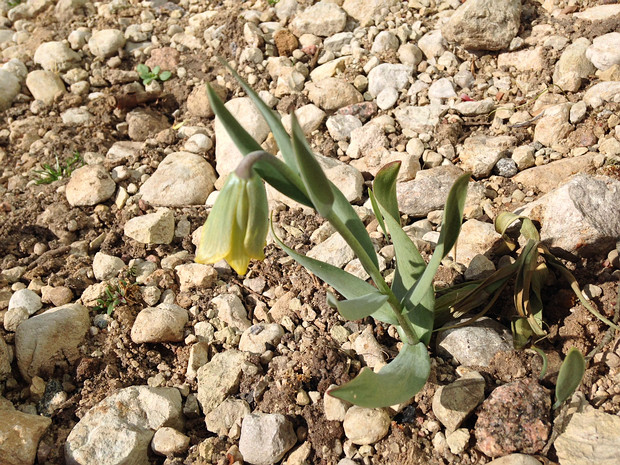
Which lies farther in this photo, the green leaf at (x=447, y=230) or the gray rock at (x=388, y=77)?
the gray rock at (x=388, y=77)

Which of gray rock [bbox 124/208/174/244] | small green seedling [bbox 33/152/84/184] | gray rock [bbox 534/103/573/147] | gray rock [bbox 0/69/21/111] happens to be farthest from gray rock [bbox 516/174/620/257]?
gray rock [bbox 0/69/21/111]

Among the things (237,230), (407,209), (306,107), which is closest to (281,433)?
(237,230)

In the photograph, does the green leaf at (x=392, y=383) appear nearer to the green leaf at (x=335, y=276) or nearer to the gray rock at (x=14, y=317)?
the green leaf at (x=335, y=276)

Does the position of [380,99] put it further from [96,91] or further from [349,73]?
[96,91]

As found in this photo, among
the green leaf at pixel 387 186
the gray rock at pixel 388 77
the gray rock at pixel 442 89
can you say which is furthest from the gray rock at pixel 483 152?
the green leaf at pixel 387 186

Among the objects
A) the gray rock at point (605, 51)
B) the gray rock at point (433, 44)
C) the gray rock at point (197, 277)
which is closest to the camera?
the gray rock at point (197, 277)

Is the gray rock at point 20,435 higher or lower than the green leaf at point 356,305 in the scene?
lower

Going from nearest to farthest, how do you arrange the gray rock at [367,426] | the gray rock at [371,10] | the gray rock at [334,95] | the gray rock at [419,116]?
the gray rock at [367,426] → the gray rock at [419,116] → the gray rock at [334,95] → the gray rock at [371,10]
